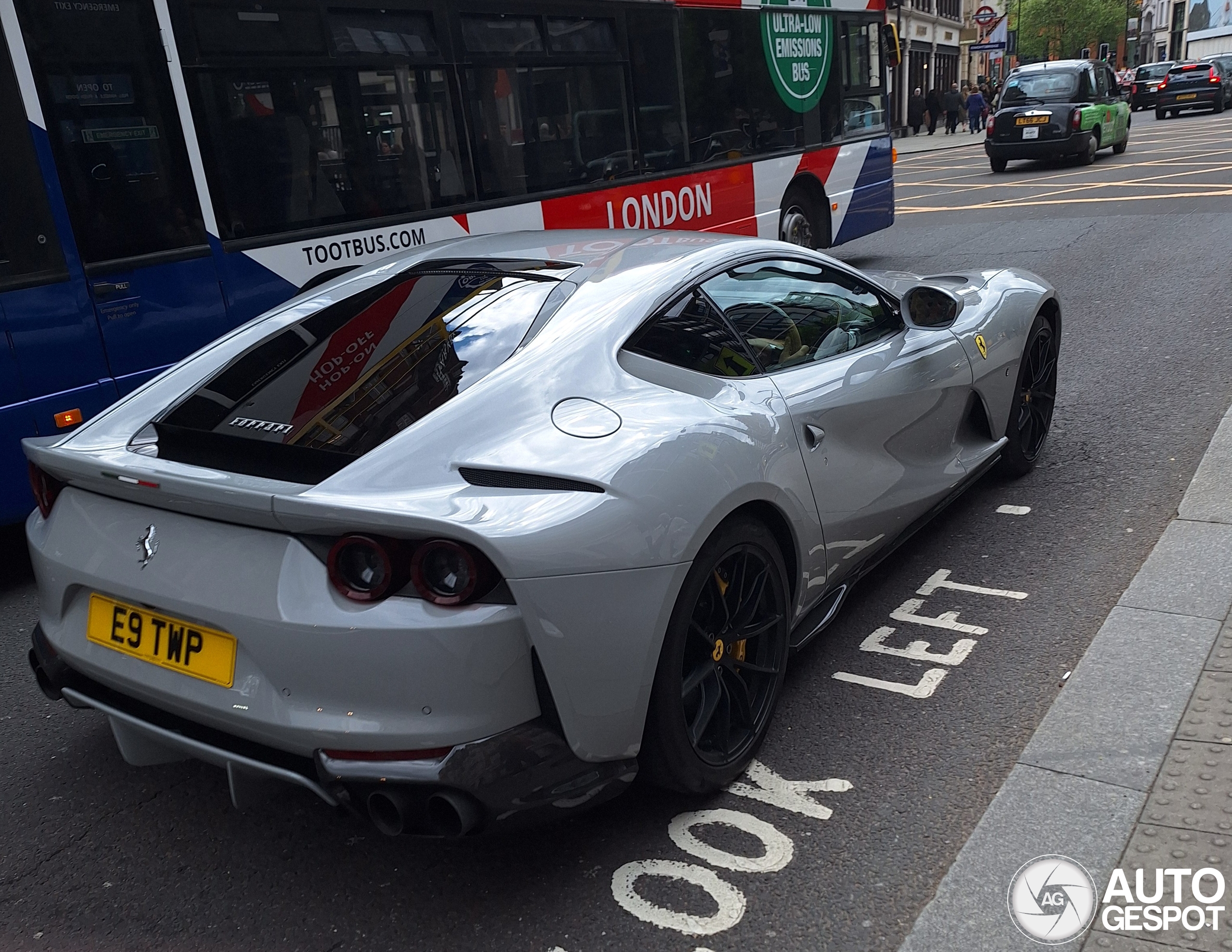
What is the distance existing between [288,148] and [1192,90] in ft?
129

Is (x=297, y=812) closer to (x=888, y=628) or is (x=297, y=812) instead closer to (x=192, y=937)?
(x=192, y=937)

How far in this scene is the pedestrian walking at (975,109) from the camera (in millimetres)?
38188

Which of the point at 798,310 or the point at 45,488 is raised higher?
the point at 798,310

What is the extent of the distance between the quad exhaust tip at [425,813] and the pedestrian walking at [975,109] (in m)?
40.1

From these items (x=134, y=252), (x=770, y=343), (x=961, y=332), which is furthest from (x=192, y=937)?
(x=134, y=252)

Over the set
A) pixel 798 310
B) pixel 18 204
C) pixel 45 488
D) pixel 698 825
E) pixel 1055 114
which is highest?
pixel 18 204

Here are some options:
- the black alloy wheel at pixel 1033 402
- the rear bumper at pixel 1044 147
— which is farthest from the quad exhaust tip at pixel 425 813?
the rear bumper at pixel 1044 147

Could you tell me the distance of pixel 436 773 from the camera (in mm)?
2291

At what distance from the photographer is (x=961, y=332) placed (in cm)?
431

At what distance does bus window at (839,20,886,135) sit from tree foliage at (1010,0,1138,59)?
79.9 metres

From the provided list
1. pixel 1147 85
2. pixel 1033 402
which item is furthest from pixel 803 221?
pixel 1147 85

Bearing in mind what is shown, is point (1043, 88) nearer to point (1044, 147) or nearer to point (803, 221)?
point (1044, 147)

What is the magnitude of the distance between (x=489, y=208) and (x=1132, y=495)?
437cm

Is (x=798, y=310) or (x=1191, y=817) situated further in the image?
(x=798, y=310)
